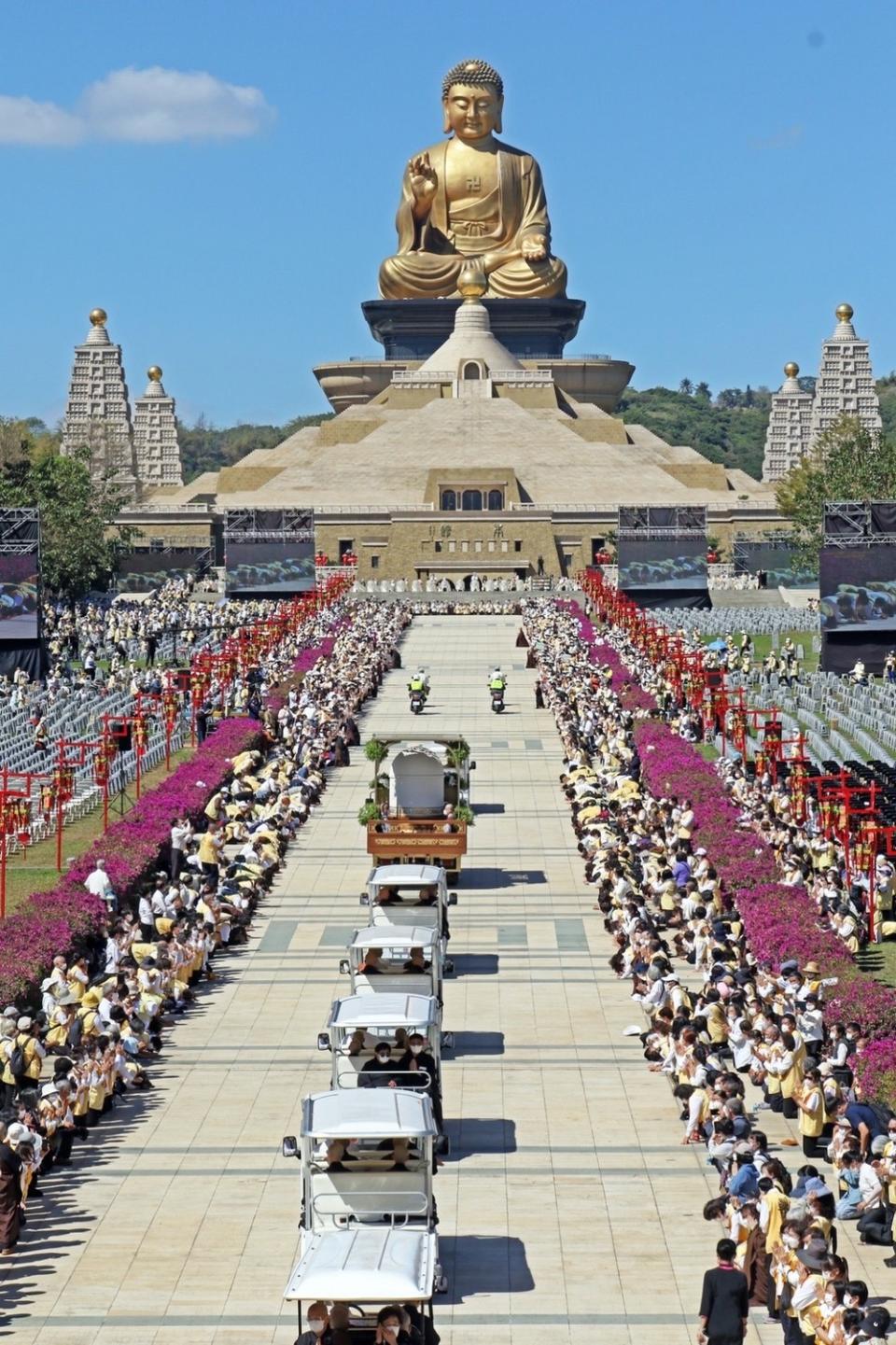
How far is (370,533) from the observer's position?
295 feet

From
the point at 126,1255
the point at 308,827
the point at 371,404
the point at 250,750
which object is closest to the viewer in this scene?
the point at 126,1255

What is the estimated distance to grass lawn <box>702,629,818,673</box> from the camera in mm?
59781

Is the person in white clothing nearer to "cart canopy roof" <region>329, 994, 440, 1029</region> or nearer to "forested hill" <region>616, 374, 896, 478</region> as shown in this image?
"cart canopy roof" <region>329, 994, 440, 1029</region>

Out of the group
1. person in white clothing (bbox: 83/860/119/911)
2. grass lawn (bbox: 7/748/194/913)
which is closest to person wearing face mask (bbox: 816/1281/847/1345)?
person in white clothing (bbox: 83/860/119/911)

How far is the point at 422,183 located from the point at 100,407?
18182 mm

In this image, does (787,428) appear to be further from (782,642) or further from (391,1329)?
(391,1329)

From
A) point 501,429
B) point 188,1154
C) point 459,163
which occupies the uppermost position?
point 459,163

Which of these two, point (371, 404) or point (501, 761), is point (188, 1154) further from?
point (371, 404)

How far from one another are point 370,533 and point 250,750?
50105 mm

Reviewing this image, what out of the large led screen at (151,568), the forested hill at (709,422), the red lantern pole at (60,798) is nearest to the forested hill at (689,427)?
the forested hill at (709,422)

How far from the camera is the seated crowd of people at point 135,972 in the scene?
59.6 ft

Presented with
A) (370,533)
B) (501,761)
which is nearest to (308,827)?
(501,761)

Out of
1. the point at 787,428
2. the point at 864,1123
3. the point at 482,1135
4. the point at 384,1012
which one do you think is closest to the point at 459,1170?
the point at 482,1135

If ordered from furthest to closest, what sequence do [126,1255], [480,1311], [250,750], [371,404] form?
[371,404]
[250,750]
[126,1255]
[480,1311]
